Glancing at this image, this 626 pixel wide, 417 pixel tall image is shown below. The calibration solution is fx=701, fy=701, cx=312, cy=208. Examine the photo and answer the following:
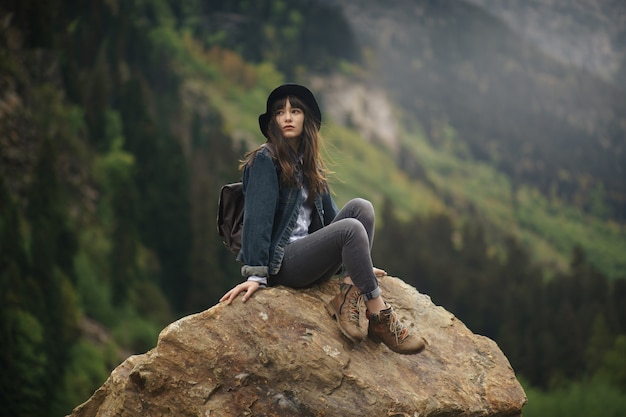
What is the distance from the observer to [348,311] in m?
6.24

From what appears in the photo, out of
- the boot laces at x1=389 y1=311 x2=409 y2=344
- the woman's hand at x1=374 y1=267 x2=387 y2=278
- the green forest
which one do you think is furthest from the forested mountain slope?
the boot laces at x1=389 y1=311 x2=409 y2=344

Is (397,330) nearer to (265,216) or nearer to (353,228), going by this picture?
(353,228)

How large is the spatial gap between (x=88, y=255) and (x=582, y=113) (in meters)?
132

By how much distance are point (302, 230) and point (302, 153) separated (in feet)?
2.40

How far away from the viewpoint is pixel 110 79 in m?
55.1

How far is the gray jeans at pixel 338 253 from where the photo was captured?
609 centimetres

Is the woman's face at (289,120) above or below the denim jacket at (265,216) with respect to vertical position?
above

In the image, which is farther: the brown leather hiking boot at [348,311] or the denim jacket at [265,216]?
the brown leather hiking boot at [348,311]

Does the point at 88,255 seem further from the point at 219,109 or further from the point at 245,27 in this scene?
the point at 245,27

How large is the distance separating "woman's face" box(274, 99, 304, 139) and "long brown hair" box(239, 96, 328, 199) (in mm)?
29

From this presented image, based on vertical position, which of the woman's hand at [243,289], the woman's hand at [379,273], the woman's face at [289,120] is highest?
the woman's face at [289,120]

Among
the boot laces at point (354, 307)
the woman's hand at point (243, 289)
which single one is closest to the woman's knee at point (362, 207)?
the boot laces at point (354, 307)

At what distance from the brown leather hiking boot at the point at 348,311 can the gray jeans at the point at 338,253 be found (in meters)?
0.16

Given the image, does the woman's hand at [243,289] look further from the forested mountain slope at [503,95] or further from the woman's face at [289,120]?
the forested mountain slope at [503,95]
